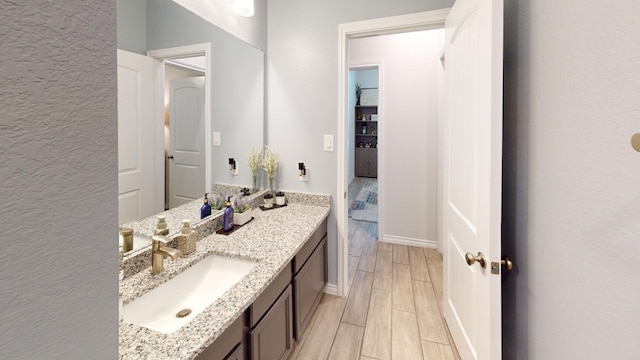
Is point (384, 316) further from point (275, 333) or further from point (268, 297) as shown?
point (268, 297)

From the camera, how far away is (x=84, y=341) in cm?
45

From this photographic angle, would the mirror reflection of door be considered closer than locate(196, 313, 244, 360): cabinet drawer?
No

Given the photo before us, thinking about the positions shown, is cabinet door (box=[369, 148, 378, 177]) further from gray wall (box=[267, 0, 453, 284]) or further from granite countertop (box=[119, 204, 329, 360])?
granite countertop (box=[119, 204, 329, 360])

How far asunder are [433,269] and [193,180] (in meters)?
2.35

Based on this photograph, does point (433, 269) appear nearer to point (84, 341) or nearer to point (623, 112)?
point (623, 112)

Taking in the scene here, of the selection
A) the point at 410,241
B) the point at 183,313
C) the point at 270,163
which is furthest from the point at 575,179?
the point at 410,241

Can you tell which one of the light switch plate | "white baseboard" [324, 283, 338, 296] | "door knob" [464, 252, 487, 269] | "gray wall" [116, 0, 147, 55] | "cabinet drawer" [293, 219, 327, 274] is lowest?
"white baseboard" [324, 283, 338, 296]

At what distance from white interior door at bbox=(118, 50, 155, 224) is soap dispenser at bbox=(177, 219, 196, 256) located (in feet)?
0.55

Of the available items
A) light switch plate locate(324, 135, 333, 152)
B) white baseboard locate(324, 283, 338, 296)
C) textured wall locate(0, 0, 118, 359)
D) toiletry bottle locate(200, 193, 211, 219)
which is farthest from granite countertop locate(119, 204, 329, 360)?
white baseboard locate(324, 283, 338, 296)

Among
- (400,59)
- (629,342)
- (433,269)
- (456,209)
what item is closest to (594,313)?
(629,342)

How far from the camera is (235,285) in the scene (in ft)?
3.78

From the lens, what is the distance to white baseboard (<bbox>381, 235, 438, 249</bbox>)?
333 cm

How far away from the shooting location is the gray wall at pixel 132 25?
1.18 m

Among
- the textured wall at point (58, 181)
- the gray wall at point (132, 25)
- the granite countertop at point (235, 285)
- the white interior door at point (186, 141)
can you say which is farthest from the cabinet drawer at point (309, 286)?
the gray wall at point (132, 25)
